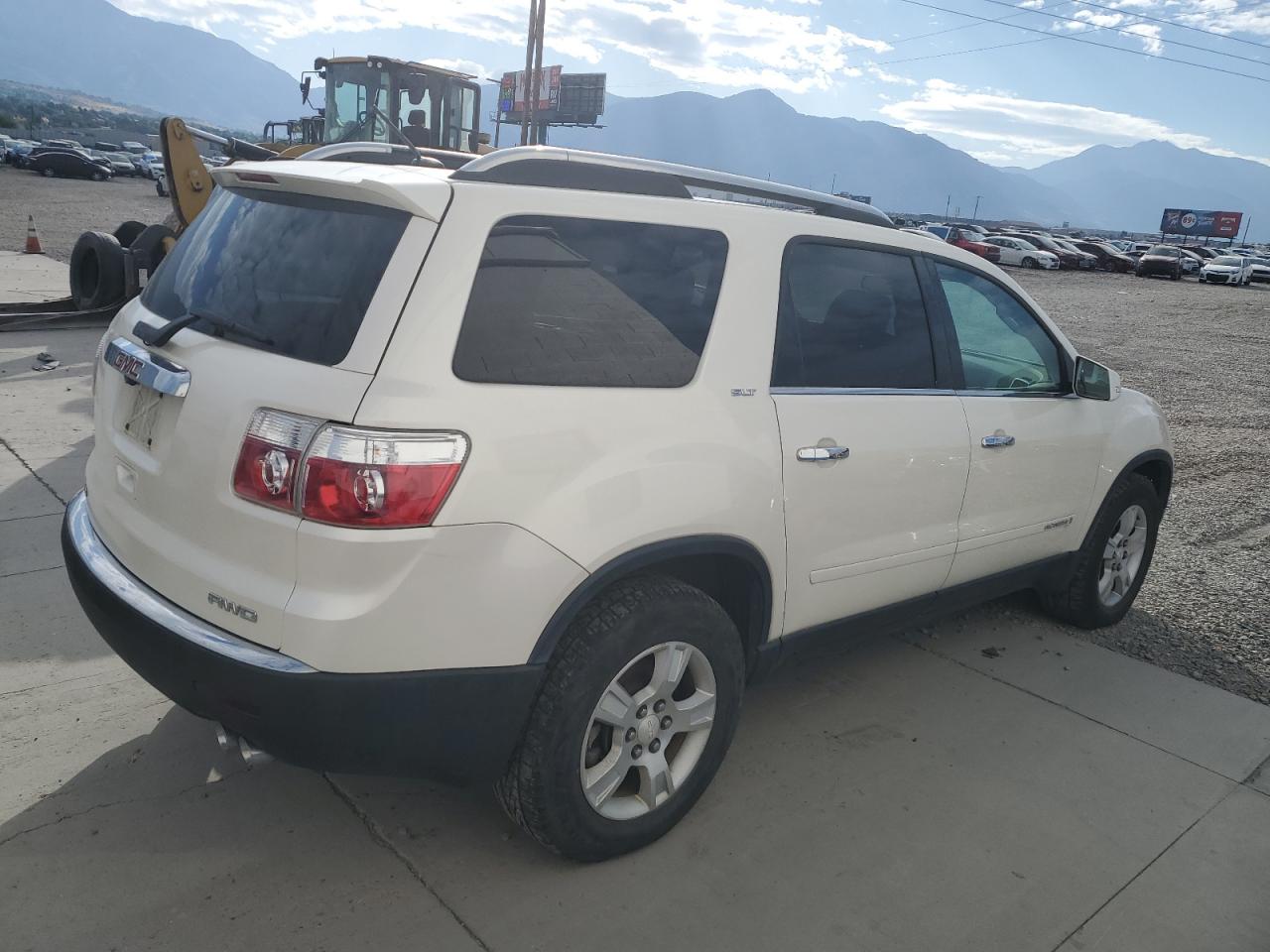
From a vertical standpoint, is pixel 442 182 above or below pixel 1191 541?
above

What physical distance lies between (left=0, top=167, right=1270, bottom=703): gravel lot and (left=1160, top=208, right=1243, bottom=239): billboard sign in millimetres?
72775

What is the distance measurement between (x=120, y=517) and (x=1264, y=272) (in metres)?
50.7

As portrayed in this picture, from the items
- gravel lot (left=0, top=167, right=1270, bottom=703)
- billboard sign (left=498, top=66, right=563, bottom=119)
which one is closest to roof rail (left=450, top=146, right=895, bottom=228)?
gravel lot (left=0, top=167, right=1270, bottom=703)

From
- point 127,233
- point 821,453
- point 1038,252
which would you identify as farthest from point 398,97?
point 1038,252

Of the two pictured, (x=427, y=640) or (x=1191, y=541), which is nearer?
(x=427, y=640)

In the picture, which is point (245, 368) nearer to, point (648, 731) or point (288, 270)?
point (288, 270)

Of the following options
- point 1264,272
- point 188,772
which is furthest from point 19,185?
point 1264,272

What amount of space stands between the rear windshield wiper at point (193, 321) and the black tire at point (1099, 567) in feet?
12.2

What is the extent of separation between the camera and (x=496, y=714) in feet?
7.72

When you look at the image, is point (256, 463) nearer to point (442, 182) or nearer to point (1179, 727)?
point (442, 182)

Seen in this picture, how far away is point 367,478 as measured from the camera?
2.13 metres

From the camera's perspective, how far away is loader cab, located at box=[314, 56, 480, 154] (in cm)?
1291

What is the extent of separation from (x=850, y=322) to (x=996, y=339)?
3.29 feet

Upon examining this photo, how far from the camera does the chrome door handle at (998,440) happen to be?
365 cm
